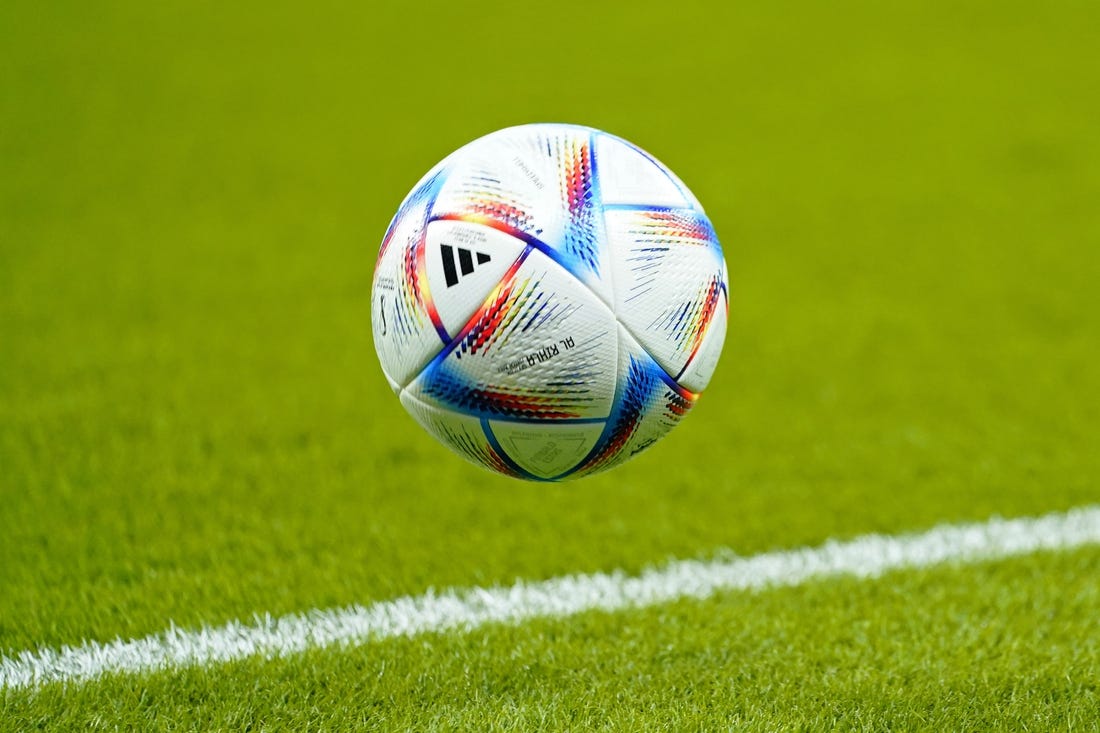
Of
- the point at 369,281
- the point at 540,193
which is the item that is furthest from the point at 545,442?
the point at 369,281

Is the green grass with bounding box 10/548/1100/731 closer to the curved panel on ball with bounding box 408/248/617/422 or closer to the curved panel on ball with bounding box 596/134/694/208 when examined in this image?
the curved panel on ball with bounding box 408/248/617/422

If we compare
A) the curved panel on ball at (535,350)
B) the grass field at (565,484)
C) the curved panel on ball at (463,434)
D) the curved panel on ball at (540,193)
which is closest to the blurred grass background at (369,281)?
the grass field at (565,484)

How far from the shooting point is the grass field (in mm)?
3426

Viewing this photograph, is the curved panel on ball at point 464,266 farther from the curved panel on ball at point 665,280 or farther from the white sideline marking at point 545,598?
the white sideline marking at point 545,598

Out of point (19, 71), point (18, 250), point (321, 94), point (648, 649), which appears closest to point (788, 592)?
point (648, 649)

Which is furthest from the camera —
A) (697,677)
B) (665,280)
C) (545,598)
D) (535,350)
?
(545,598)

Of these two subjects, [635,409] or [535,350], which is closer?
[535,350]

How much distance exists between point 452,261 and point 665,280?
525 mm

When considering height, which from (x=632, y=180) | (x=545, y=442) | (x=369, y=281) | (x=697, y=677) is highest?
(x=632, y=180)

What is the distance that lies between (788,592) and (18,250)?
19.2ft

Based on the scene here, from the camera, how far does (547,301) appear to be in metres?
2.89

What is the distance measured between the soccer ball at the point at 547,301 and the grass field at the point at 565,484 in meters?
0.76

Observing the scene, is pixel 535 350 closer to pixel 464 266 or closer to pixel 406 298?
pixel 464 266

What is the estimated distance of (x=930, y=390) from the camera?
6.07 m
